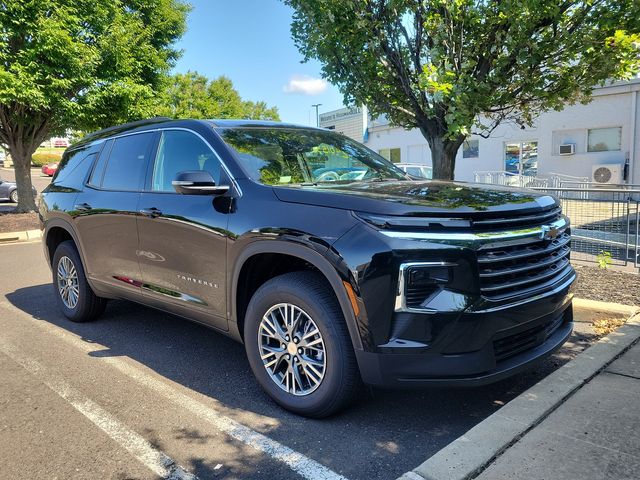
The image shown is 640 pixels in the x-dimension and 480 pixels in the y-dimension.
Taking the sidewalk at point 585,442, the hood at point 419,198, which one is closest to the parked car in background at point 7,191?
the hood at point 419,198

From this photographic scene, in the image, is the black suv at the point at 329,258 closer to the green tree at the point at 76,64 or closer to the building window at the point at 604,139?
the green tree at the point at 76,64

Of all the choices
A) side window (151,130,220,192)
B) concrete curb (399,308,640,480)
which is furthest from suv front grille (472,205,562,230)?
side window (151,130,220,192)

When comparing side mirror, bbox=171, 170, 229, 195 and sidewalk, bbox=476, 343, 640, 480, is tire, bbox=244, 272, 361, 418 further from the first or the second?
sidewalk, bbox=476, 343, 640, 480

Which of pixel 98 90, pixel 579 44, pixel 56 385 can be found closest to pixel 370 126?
pixel 98 90

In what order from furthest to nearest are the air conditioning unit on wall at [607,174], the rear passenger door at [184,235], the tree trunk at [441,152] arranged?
the air conditioning unit on wall at [607,174]
the tree trunk at [441,152]
the rear passenger door at [184,235]

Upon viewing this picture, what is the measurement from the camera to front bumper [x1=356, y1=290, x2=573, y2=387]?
2.67 meters

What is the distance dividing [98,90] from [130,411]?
12.0m

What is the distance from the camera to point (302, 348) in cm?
313

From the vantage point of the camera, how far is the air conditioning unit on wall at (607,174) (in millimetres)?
16641

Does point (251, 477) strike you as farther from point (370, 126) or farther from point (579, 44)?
point (370, 126)

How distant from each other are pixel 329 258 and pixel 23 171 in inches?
610

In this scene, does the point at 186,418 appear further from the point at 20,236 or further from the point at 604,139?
the point at 604,139

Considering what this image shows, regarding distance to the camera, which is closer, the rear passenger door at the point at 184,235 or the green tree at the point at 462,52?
the rear passenger door at the point at 184,235

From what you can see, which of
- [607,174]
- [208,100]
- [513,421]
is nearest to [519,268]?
[513,421]
